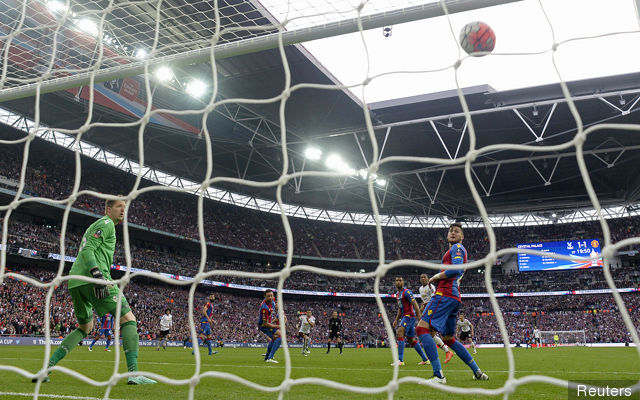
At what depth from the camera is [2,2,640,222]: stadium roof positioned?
19.3 m

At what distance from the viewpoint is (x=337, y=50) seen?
563 inches

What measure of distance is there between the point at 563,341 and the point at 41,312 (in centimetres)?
3307

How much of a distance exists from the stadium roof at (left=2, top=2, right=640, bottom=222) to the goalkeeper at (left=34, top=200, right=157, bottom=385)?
13.1 m

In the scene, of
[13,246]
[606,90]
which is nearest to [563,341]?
[606,90]

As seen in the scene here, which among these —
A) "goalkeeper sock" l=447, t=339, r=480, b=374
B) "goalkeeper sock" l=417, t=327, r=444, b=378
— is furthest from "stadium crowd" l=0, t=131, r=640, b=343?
"goalkeeper sock" l=447, t=339, r=480, b=374

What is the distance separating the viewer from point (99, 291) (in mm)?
4266

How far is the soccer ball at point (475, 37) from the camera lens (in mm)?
4059

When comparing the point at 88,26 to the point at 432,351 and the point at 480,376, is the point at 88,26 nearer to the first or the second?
the point at 432,351

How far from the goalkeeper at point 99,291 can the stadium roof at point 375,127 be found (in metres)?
13.1

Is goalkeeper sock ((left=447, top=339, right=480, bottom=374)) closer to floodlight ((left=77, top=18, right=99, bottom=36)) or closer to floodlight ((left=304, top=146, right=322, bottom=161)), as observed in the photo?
floodlight ((left=77, top=18, right=99, bottom=36))

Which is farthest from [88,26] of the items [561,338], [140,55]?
[561,338]

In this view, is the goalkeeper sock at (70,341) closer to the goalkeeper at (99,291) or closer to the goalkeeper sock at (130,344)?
the goalkeeper at (99,291)

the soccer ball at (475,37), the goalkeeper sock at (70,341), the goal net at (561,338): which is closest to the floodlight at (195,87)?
the goalkeeper sock at (70,341)

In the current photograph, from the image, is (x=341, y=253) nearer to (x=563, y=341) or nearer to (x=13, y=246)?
(x=563, y=341)
